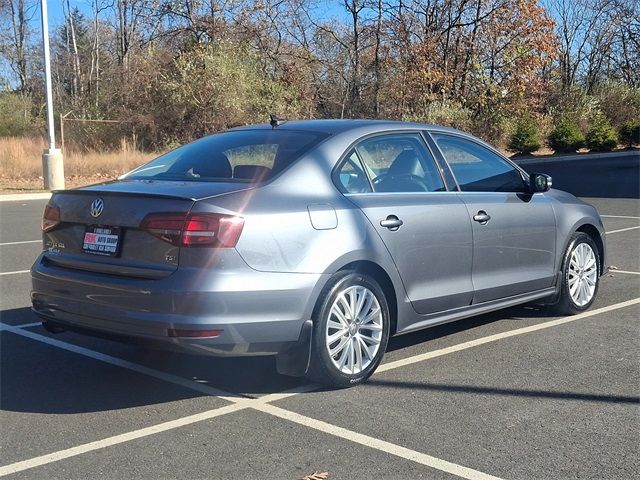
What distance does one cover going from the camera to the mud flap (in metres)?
4.57

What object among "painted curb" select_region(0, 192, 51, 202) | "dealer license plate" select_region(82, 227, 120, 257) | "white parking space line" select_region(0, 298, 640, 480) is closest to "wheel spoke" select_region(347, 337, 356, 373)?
"white parking space line" select_region(0, 298, 640, 480)

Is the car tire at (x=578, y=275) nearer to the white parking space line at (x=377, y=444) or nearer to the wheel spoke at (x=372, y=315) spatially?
the wheel spoke at (x=372, y=315)

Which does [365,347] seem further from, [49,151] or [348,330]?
[49,151]

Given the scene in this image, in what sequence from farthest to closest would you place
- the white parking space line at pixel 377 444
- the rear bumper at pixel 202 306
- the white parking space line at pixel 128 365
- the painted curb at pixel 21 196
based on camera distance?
the painted curb at pixel 21 196 < the white parking space line at pixel 128 365 < the rear bumper at pixel 202 306 < the white parking space line at pixel 377 444

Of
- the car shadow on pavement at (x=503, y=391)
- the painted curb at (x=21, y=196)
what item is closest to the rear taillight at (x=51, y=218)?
the car shadow on pavement at (x=503, y=391)

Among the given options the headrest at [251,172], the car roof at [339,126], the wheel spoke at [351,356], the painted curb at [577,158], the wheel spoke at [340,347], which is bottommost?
the wheel spoke at [351,356]

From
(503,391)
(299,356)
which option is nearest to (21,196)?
(299,356)

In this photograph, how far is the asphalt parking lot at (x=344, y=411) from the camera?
3.77 m

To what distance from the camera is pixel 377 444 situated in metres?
3.99

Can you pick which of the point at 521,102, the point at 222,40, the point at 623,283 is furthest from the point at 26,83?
the point at 623,283

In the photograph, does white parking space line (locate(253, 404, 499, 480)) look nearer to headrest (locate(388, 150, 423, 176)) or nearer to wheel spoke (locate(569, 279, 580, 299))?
headrest (locate(388, 150, 423, 176))

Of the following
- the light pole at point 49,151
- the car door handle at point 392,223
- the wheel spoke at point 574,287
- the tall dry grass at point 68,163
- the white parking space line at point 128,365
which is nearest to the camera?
the white parking space line at point 128,365

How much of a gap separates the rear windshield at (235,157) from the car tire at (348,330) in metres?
0.84

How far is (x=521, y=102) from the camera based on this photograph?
38656mm
